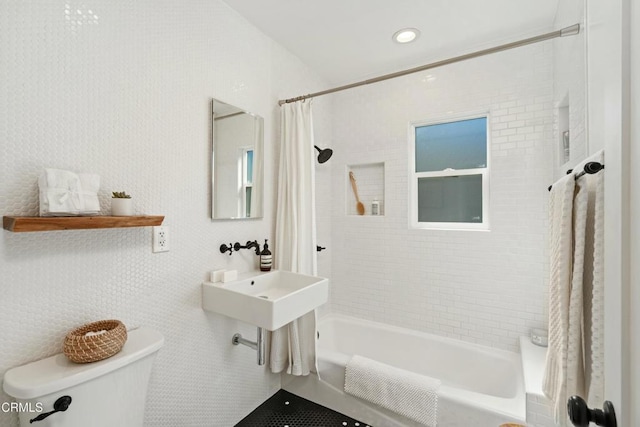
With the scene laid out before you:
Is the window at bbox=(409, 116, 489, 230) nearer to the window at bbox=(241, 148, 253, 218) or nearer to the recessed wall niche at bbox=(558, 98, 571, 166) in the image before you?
the recessed wall niche at bbox=(558, 98, 571, 166)

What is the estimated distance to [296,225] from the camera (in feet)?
6.80

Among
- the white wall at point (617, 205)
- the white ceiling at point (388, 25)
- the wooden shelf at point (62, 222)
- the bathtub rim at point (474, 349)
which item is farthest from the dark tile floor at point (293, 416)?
the white ceiling at point (388, 25)

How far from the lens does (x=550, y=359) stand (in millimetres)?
973

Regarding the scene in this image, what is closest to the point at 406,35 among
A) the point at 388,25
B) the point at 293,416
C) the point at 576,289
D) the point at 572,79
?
the point at 388,25

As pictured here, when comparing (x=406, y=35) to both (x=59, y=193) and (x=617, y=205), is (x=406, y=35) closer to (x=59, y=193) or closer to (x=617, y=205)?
(x=617, y=205)

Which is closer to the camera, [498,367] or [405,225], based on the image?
[498,367]

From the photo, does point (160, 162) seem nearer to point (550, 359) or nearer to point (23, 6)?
point (23, 6)

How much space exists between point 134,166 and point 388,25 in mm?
1886

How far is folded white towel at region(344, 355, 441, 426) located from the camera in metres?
1.67

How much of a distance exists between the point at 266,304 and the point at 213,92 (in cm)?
131

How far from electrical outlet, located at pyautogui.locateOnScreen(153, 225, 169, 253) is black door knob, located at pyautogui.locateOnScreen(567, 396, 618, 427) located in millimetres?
1616

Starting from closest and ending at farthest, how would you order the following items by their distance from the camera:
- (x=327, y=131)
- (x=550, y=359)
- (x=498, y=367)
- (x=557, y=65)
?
(x=550, y=359) → (x=557, y=65) → (x=498, y=367) → (x=327, y=131)

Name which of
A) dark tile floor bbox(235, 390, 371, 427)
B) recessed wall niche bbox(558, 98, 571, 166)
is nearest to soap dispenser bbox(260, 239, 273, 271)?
dark tile floor bbox(235, 390, 371, 427)

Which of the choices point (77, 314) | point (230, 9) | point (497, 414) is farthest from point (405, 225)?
point (77, 314)
